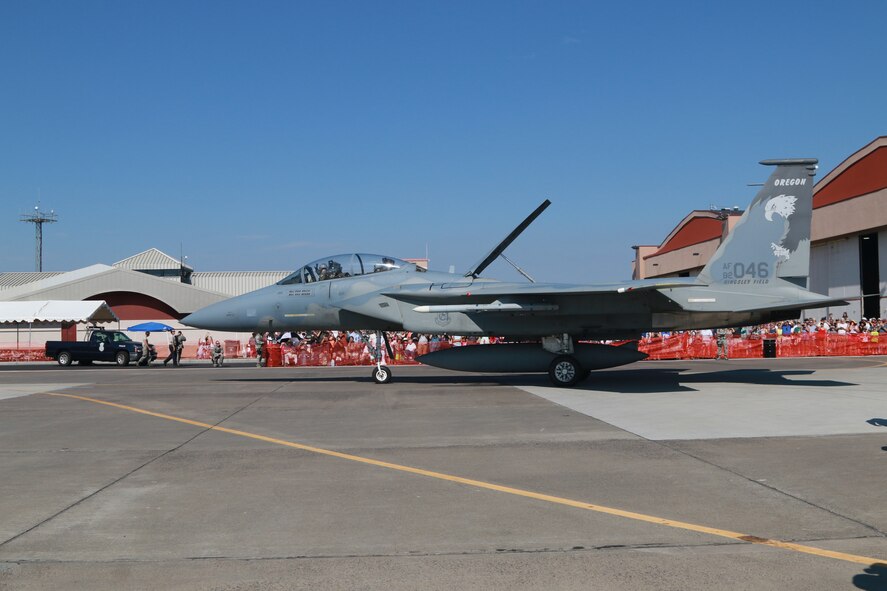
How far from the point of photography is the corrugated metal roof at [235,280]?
194 feet

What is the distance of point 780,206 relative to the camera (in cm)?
1558

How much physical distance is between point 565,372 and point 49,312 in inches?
1146

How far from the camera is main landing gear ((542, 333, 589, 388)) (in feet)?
51.7

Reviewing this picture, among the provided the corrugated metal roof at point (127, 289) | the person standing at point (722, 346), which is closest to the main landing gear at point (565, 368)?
the person standing at point (722, 346)

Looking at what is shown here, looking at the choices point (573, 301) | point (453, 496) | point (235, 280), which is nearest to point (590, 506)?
point (453, 496)

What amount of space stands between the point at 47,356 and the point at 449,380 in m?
23.2

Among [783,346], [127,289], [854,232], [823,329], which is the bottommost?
[783,346]

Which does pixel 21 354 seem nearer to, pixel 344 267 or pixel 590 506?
pixel 344 267

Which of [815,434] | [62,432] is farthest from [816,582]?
[62,432]

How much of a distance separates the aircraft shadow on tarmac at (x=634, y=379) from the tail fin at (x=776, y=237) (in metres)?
2.43

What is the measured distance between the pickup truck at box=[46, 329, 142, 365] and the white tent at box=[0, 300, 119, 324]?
7.70 ft

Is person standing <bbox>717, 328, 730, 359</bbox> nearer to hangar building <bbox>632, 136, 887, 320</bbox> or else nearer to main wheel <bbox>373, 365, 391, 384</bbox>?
hangar building <bbox>632, 136, 887, 320</bbox>

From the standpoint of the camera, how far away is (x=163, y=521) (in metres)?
5.45

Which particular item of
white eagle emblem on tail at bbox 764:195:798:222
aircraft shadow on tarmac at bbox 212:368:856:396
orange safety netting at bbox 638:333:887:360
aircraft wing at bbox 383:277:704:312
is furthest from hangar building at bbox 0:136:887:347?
aircraft wing at bbox 383:277:704:312
